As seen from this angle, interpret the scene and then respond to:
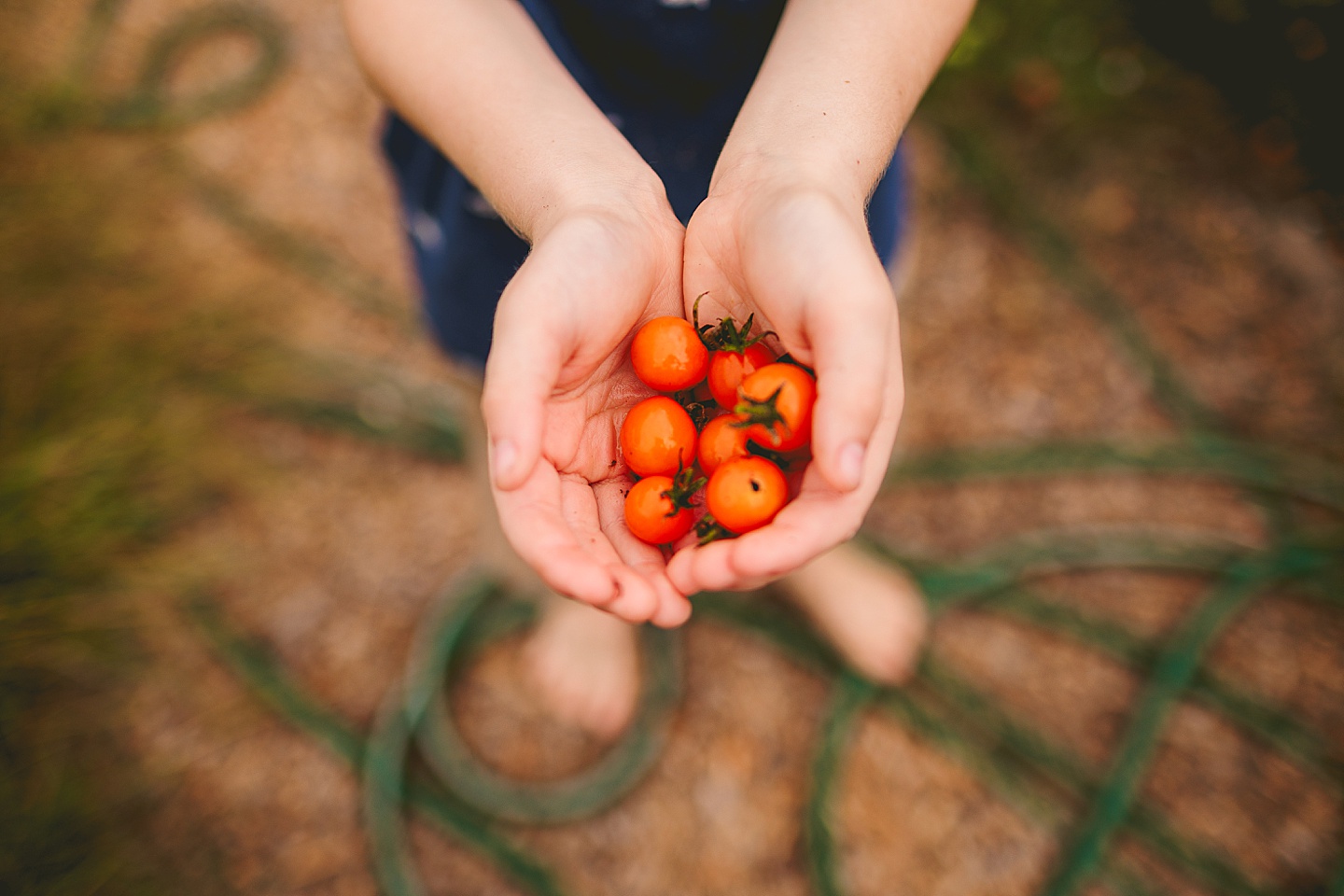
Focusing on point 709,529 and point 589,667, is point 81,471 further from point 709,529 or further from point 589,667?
point 709,529

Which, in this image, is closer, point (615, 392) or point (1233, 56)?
point (615, 392)

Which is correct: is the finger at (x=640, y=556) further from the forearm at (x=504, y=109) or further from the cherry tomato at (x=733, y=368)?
the forearm at (x=504, y=109)

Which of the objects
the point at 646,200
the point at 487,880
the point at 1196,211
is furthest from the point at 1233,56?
the point at 487,880

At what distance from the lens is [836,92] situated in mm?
1415

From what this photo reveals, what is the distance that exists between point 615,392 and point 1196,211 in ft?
8.14

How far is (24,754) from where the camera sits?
2221 millimetres

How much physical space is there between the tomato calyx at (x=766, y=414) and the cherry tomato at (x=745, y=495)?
59 mm

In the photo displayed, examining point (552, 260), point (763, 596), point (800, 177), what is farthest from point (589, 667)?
point (800, 177)

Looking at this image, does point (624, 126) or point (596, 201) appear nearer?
point (596, 201)

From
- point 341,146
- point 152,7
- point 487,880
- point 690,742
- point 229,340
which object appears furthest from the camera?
point 152,7

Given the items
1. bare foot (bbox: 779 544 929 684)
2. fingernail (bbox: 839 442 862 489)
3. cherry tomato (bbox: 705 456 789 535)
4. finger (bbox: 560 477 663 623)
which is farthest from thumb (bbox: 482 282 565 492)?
bare foot (bbox: 779 544 929 684)

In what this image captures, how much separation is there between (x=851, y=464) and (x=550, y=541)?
1.43 feet

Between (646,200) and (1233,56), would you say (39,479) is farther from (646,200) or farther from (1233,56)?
(1233,56)

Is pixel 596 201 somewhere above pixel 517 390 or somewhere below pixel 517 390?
above
